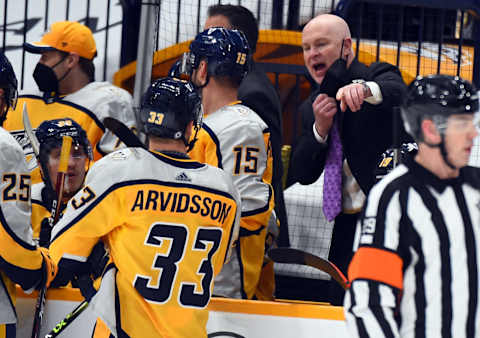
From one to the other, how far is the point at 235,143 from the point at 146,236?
A: 831 mm

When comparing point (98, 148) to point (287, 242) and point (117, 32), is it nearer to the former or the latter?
point (287, 242)

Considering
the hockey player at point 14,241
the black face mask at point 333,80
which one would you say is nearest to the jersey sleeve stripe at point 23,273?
the hockey player at point 14,241

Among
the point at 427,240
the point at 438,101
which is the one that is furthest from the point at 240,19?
the point at 427,240

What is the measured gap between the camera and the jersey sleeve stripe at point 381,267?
8.00ft

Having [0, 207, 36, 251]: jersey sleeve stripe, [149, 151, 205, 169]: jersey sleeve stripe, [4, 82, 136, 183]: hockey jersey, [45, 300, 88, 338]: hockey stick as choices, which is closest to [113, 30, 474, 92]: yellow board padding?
[4, 82, 136, 183]: hockey jersey

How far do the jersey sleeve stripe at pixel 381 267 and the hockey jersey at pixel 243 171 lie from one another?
4.77 feet

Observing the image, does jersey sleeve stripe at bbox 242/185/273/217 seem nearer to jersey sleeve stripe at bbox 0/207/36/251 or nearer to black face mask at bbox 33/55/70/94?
Answer: jersey sleeve stripe at bbox 0/207/36/251

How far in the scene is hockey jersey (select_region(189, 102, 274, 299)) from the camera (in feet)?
12.8

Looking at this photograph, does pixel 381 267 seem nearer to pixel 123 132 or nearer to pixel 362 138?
pixel 123 132

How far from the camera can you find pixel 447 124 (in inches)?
98.4

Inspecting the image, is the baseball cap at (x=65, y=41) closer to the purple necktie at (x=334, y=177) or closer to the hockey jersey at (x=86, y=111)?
the hockey jersey at (x=86, y=111)

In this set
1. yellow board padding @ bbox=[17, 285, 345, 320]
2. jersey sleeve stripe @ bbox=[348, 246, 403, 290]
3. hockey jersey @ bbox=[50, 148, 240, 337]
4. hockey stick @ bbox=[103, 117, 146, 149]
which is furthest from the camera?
yellow board padding @ bbox=[17, 285, 345, 320]

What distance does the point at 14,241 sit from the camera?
324 cm

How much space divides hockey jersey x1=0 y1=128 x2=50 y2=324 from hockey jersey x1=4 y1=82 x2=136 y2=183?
1650mm
